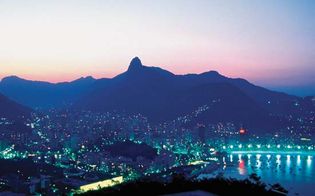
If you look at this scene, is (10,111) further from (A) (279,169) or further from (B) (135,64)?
(A) (279,169)

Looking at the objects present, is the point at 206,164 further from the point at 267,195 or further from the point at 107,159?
the point at 267,195

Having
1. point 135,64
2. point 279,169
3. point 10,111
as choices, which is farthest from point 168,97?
point 279,169

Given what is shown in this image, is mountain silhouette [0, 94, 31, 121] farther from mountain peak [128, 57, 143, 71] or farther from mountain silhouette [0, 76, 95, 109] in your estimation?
mountain silhouette [0, 76, 95, 109]

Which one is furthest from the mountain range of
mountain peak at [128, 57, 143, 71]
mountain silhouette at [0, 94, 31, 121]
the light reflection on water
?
the light reflection on water

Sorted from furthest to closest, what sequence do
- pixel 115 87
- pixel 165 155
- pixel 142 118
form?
pixel 115 87
pixel 142 118
pixel 165 155

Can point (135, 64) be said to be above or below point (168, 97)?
above

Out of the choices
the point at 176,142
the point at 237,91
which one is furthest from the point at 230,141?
the point at 237,91

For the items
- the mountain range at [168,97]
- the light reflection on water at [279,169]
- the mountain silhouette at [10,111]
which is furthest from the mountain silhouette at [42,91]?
the light reflection on water at [279,169]
